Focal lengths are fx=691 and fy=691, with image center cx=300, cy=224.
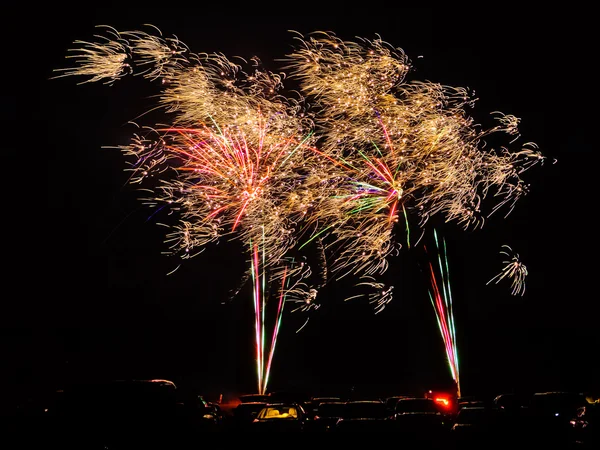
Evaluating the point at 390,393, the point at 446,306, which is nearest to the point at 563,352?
the point at 390,393

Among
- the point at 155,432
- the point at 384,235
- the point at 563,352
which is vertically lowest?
the point at 155,432

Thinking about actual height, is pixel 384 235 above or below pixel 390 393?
above

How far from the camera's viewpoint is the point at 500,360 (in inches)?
1543

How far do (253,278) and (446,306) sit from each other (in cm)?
703

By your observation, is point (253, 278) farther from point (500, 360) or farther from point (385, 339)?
point (385, 339)

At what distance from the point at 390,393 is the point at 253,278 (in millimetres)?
17282

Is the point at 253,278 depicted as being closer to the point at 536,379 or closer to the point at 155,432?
the point at 155,432

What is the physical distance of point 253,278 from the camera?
23.7 metres

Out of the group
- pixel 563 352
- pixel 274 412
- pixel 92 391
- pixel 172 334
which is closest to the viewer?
pixel 92 391

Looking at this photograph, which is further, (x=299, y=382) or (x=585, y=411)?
(x=299, y=382)

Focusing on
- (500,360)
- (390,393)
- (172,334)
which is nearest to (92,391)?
(390,393)

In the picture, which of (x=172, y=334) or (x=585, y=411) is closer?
(x=585, y=411)

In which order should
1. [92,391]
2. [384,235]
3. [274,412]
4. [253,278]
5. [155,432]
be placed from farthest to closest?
[253,278]
[384,235]
[274,412]
[92,391]
[155,432]

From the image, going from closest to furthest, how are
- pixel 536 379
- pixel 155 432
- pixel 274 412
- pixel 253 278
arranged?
pixel 155 432, pixel 274 412, pixel 253 278, pixel 536 379
